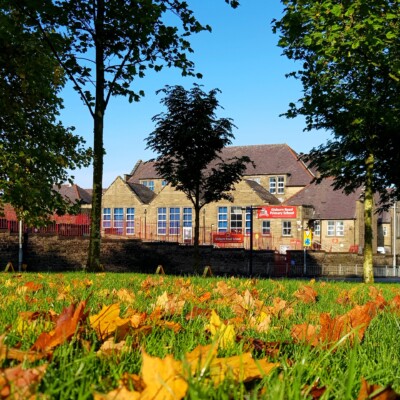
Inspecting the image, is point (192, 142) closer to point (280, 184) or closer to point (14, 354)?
point (14, 354)

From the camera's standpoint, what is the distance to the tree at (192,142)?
27516mm

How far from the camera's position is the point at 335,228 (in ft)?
204

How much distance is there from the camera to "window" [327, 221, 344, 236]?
61938 mm

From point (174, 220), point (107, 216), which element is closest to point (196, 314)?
point (174, 220)

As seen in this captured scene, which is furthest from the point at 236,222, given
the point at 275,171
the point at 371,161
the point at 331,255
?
the point at 371,161

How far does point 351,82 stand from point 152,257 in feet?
63.0

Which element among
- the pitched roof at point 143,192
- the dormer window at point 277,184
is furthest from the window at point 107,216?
the dormer window at point 277,184

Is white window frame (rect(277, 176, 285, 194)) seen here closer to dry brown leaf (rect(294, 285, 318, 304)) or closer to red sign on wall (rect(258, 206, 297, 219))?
red sign on wall (rect(258, 206, 297, 219))

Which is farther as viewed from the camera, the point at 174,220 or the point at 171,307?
the point at 174,220

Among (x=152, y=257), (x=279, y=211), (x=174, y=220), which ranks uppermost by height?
(x=279, y=211)

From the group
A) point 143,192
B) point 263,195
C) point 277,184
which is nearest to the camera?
point 263,195

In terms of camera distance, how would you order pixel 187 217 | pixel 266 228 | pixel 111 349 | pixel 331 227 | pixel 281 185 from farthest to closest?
pixel 281 185 → pixel 187 217 → pixel 331 227 → pixel 266 228 → pixel 111 349

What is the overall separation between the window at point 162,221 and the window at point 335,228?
1900cm

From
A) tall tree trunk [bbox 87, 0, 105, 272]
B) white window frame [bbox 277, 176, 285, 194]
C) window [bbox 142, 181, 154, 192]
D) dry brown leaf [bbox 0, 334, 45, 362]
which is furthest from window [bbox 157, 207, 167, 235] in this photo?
dry brown leaf [bbox 0, 334, 45, 362]
